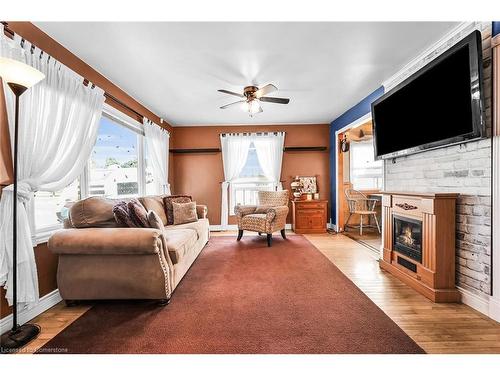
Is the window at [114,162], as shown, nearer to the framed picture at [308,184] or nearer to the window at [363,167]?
the framed picture at [308,184]

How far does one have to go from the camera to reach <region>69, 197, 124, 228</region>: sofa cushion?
2211mm

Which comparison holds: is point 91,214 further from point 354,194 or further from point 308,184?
point 354,194

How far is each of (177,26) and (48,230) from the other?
7.51ft

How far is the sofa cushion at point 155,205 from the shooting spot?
3.33 meters

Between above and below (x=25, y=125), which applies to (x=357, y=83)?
above

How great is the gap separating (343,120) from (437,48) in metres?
2.35

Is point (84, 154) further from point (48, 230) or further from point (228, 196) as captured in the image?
point (228, 196)

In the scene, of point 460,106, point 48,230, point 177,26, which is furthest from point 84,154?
point 460,106

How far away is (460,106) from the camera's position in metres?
1.94

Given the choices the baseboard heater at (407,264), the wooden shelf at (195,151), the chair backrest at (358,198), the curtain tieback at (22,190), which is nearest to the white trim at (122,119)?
the wooden shelf at (195,151)

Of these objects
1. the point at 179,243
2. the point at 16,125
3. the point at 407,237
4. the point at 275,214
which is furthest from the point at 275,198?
the point at 16,125

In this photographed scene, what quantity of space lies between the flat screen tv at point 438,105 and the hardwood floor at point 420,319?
146 centimetres

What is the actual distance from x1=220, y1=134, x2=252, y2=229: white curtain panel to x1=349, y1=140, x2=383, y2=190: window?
110 inches

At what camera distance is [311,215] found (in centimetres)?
494
